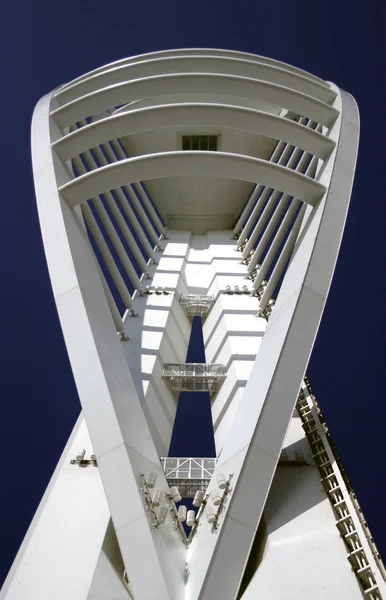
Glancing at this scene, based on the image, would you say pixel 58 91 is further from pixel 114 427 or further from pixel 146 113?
pixel 114 427

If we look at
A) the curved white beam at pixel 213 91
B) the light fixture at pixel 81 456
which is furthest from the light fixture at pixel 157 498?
the curved white beam at pixel 213 91

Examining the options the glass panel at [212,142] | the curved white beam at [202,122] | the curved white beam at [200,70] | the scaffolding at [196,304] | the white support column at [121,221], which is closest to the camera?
the curved white beam at [202,122]

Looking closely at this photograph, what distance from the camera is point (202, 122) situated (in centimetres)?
1278

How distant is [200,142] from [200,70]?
741 centimetres

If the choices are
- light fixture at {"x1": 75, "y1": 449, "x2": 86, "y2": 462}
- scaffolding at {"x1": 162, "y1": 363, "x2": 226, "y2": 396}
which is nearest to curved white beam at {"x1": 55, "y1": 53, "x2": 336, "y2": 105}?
scaffolding at {"x1": 162, "y1": 363, "x2": 226, "y2": 396}

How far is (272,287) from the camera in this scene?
53.2ft

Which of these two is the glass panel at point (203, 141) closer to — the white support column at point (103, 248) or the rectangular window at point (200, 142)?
the rectangular window at point (200, 142)

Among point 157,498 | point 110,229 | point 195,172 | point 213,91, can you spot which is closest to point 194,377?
point 110,229

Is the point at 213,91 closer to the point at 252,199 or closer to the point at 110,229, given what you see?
the point at 110,229

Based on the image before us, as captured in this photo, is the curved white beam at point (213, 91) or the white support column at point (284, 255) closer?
the curved white beam at point (213, 91)

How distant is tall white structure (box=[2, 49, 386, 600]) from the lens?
887 centimetres

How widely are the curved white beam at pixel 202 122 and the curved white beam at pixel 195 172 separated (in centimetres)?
138

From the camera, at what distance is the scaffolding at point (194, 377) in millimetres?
15633

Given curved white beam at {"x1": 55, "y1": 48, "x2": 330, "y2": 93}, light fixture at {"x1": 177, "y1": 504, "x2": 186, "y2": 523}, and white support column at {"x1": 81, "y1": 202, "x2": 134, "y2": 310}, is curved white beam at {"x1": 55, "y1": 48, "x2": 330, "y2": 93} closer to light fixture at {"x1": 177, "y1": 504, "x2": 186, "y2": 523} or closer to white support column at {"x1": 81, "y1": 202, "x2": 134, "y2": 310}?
white support column at {"x1": 81, "y1": 202, "x2": 134, "y2": 310}
